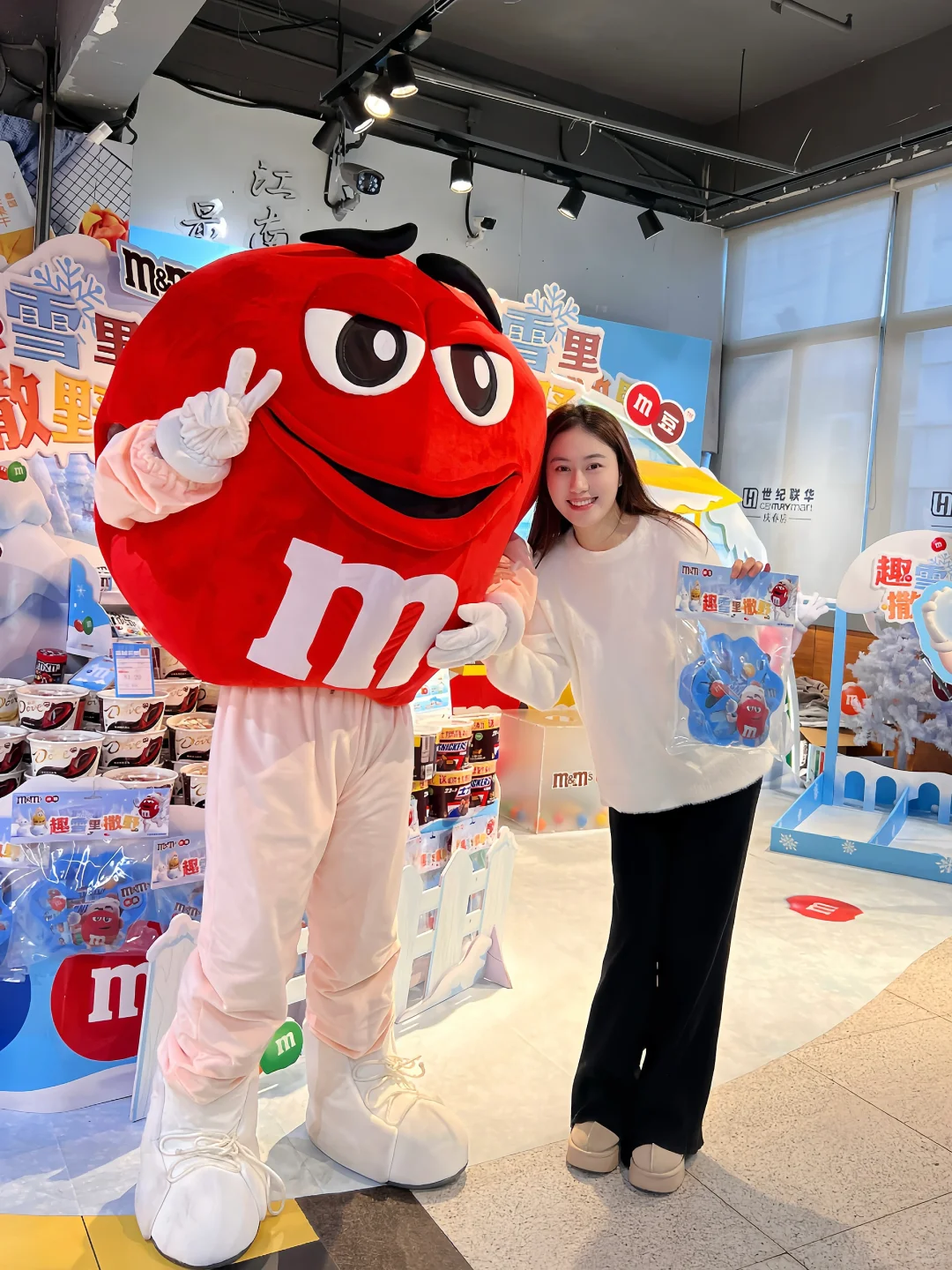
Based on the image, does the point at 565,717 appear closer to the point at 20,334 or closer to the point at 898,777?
the point at 898,777

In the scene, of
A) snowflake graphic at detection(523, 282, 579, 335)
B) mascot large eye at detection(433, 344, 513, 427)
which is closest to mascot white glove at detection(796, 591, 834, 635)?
snowflake graphic at detection(523, 282, 579, 335)

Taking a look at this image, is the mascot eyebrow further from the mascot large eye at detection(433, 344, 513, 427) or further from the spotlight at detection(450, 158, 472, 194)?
the spotlight at detection(450, 158, 472, 194)

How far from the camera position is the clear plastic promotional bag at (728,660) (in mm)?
1913

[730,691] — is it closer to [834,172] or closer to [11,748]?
[11,748]

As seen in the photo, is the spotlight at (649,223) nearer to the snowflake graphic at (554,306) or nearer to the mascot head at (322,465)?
the snowflake graphic at (554,306)

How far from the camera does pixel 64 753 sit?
6.97 feet

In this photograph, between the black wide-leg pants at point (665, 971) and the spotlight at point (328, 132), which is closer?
the black wide-leg pants at point (665, 971)

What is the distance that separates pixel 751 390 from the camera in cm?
698

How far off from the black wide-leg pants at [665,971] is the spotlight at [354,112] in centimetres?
381

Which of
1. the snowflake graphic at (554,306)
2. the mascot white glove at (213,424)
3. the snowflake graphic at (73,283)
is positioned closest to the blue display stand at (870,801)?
the snowflake graphic at (554,306)

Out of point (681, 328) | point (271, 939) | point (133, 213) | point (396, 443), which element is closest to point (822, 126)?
point (681, 328)

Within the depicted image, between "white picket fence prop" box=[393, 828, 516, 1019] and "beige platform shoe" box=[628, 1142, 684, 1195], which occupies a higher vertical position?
"white picket fence prop" box=[393, 828, 516, 1019]

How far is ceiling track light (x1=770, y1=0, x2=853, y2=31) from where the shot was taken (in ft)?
16.2

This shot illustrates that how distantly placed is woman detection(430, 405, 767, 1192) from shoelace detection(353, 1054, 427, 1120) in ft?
1.17
